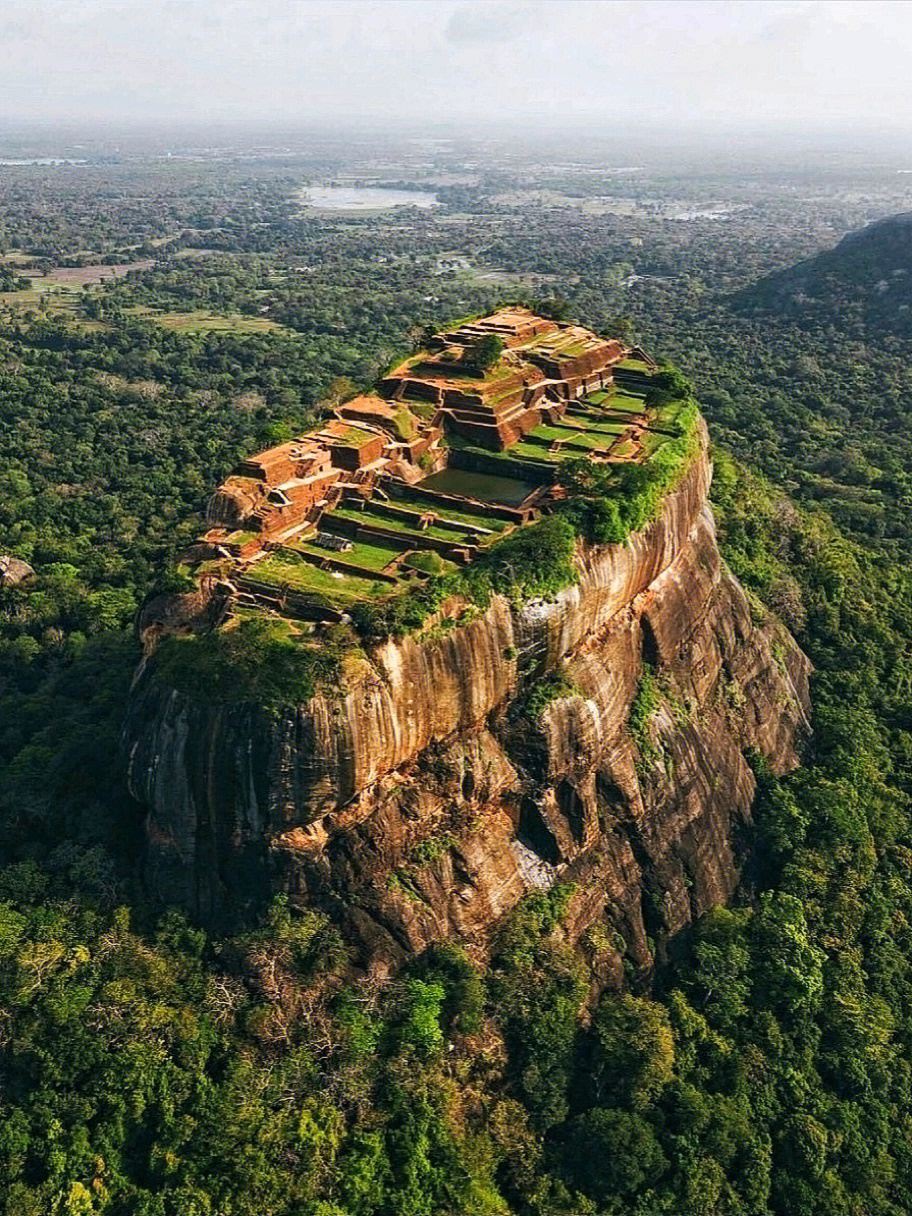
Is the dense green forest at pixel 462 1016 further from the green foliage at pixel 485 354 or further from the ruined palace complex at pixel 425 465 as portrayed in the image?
the green foliage at pixel 485 354

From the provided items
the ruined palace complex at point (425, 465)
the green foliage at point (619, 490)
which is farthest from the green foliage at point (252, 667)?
the green foliage at point (619, 490)

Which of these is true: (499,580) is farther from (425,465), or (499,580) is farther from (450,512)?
(425,465)

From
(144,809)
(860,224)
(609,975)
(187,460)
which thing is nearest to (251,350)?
(187,460)

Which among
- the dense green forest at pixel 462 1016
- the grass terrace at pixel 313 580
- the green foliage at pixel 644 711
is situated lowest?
the dense green forest at pixel 462 1016

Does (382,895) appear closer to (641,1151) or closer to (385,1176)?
(385,1176)

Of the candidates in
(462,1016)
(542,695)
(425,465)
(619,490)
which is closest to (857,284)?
(425,465)

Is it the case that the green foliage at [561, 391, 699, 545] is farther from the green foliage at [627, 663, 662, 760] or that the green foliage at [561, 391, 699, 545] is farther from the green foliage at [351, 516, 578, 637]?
the green foliage at [627, 663, 662, 760]
